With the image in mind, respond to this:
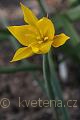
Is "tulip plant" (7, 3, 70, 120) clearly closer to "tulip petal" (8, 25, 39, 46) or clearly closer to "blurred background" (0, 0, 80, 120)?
"tulip petal" (8, 25, 39, 46)

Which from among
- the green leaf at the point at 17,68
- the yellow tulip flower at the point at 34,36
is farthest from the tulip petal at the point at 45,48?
the green leaf at the point at 17,68

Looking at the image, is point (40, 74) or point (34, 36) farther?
point (40, 74)

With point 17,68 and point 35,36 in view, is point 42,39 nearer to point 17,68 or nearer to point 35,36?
point 35,36

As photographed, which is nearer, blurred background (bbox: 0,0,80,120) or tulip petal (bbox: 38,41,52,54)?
tulip petal (bbox: 38,41,52,54)

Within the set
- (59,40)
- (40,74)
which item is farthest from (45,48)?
(40,74)

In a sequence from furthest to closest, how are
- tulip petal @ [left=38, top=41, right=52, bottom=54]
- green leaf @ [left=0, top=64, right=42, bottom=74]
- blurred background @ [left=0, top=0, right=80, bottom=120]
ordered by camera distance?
blurred background @ [left=0, top=0, right=80, bottom=120] → green leaf @ [left=0, top=64, right=42, bottom=74] → tulip petal @ [left=38, top=41, right=52, bottom=54]

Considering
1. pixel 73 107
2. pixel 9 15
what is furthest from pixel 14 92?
pixel 9 15

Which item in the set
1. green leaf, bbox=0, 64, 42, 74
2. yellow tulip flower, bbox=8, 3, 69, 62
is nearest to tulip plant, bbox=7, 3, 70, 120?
yellow tulip flower, bbox=8, 3, 69, 62

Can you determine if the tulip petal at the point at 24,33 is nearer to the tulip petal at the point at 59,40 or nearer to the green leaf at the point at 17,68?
the tulip petal at the point at 59,40
